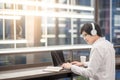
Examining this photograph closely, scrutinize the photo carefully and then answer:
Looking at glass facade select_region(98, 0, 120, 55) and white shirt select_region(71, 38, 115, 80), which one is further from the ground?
glass facade select_region(98, 0, 120, 55)

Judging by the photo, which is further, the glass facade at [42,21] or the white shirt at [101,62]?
the glass facade at [42,21]

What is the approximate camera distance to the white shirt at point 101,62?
2.36 m

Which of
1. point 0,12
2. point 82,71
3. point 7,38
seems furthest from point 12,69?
point 82,71

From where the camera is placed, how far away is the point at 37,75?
2.76 meters

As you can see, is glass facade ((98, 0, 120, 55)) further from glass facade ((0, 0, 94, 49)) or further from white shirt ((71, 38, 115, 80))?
Result: white shirt ((71, 38, 115, 80))

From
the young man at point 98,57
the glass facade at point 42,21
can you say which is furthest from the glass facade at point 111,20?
the young man at point 98,57

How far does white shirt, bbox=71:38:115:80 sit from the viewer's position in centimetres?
236

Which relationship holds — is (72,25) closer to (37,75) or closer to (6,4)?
(6,4)

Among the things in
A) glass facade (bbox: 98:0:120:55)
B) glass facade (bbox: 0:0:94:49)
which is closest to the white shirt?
glass facade (bbox: 0:0:94:49)

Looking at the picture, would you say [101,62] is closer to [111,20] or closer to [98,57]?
[98,57]

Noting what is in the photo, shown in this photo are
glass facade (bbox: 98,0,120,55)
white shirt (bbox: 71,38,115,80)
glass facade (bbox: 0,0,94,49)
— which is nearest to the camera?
white shirt (bbox: 71,38,115,80)

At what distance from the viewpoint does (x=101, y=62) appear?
2375 millimetres

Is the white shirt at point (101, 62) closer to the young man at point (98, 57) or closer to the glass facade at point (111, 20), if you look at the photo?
the young man at point (98, 57)

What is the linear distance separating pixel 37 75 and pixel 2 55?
742mm
